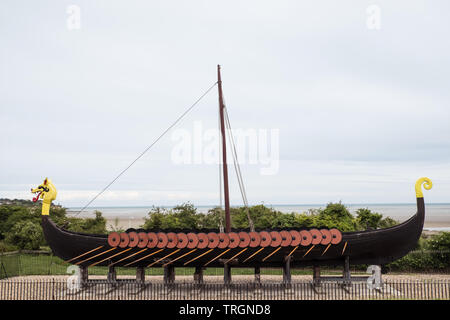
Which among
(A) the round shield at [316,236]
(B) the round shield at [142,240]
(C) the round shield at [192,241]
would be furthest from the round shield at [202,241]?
(A) the round shield at [316,236]

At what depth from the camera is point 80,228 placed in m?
28.3

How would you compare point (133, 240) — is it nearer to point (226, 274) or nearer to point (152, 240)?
point (152, 240)

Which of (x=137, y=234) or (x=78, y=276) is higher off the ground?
(x=137, y=234)

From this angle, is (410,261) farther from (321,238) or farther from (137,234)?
(137,234)

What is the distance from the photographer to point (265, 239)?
14031mm

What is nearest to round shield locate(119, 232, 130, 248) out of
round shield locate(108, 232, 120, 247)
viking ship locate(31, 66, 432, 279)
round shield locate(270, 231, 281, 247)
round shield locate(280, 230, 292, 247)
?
viking ship locate(31, 66, 432, 279)

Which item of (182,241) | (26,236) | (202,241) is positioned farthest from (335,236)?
(26,236)

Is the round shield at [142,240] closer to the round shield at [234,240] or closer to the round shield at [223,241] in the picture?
the round shield at [223,241]

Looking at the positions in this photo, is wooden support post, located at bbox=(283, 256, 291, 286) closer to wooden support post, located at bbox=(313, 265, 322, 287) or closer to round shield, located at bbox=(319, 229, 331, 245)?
wooden support post, located at bbox=(313, 265, 322, 287)

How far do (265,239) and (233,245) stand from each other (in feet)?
3.68

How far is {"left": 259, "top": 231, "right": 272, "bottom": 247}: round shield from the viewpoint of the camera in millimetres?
14000

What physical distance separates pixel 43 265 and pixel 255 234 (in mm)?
13467

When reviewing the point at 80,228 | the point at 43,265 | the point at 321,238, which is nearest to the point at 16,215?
the point at 80,228

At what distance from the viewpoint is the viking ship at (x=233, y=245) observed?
46.1 ft
